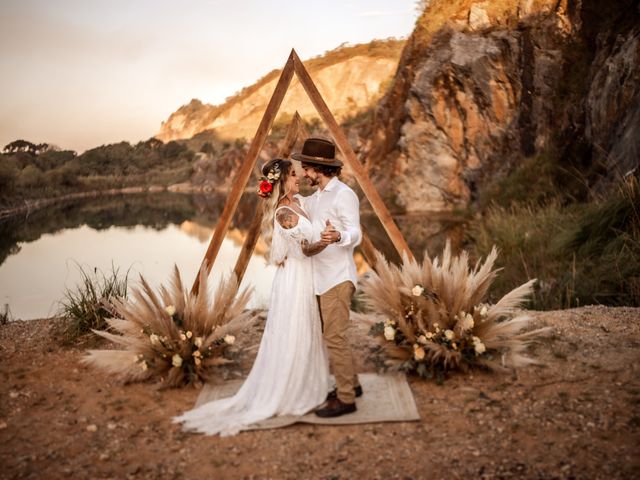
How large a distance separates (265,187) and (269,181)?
52 mm

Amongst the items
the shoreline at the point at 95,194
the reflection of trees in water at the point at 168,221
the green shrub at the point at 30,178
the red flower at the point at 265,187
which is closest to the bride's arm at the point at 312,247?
→ the red flower at the point at 265,187

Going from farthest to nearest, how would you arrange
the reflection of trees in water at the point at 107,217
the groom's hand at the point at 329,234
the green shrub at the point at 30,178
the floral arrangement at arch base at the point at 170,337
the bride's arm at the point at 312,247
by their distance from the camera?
1. the green shrub at the point at 30,178
2. the reflection of trees in water at the point at 107,217
3. the floral arrangement at arch base at the point at 170,337
4. the bride's arm at the point at 312,247
5. the groom's hand at the point at 329,234

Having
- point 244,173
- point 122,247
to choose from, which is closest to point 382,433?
point 244,173

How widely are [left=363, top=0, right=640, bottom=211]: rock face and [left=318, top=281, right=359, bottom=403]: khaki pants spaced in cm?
768

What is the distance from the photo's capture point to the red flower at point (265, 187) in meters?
3.98

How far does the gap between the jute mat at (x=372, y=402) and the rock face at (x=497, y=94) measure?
7.19 meters

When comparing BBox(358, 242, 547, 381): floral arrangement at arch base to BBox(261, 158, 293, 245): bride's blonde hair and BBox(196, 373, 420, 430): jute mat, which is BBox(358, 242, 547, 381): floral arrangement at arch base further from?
BBox(261, 158, 293, 245): bride's blonde hair

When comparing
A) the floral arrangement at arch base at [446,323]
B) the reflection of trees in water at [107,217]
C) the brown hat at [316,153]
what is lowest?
the floral arrangement at arch base at [446,323]

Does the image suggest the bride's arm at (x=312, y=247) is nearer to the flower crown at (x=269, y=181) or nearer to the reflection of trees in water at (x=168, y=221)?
the flower crown at (x=269, y=181)

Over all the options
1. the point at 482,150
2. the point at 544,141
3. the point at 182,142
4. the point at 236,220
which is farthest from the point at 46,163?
the point at 544,141

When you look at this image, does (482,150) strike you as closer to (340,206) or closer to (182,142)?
(340,206)

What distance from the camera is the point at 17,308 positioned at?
1085cm

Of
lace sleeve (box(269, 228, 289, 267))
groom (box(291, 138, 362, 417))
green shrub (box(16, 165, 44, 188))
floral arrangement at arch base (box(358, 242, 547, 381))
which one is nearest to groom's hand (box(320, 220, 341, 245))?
groom (box(291, 138, 362, 417))

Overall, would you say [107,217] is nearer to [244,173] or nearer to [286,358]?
[244,173]
